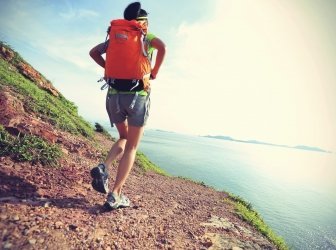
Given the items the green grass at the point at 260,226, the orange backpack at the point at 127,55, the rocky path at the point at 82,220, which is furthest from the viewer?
the green grass at the point at 260,226

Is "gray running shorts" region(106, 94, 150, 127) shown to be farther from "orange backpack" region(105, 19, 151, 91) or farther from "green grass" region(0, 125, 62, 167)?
"green grass" region(0, 125, 62, 167)

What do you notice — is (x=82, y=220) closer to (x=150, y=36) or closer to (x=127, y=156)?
(x=127, y=156)

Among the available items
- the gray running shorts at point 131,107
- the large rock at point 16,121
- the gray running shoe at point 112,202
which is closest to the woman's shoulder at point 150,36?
the gray running shorts at point 131,107

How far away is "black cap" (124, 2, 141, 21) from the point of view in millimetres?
4430

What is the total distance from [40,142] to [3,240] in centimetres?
330

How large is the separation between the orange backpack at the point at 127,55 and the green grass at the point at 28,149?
2498 millimetres

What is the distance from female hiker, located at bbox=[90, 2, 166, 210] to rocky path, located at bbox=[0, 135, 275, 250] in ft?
1.76

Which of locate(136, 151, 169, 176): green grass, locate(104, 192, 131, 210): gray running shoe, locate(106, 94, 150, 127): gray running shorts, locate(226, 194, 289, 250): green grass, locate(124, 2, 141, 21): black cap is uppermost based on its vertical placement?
locate(124, 2, 141, 21): black cap

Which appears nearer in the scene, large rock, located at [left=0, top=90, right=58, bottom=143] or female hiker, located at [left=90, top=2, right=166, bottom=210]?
female hiker, located at [left=90, top=2, right=166, bottom=210]

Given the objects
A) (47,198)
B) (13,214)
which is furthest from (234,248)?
(13,214)

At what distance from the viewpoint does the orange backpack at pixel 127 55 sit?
13.9 ft

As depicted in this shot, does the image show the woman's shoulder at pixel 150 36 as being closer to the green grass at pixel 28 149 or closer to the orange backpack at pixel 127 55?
the orange backpack at pixel 127 55

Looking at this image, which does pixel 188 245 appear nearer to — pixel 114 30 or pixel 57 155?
pixel 57 155

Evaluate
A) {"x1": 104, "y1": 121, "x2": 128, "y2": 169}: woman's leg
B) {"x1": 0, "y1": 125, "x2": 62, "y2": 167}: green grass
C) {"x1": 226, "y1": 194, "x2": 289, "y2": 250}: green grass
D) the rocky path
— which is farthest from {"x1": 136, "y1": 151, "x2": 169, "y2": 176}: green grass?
{"x1": 104, "y1": 121, "x2": 128, "y2": 169}: woman's leg
